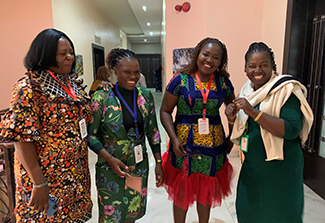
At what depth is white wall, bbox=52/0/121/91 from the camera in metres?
4.13

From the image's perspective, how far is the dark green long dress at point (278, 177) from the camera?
1179 mm

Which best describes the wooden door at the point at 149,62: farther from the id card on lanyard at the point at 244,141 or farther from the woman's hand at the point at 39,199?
the woman's hand at the point at 39,199

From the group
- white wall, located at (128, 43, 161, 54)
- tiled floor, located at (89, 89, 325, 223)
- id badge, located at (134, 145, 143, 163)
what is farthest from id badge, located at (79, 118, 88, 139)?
white wall, located at (128, 43, 161, 54)

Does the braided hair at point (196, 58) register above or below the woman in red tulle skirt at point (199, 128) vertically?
above

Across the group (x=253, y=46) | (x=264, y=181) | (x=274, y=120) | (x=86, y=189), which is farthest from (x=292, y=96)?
(x=86, y=189)

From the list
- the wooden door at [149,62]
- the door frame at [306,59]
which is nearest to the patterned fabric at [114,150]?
the door frame at [306,59]

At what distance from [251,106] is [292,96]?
224 mm

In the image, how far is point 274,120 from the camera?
1161 millimetres

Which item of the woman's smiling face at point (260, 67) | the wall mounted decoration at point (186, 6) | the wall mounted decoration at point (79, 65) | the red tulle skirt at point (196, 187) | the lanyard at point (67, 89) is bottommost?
the red tulle skirt at point (196, 187)

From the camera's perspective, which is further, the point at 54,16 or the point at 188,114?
the point at 54,16

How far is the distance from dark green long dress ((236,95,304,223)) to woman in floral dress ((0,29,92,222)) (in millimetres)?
1001

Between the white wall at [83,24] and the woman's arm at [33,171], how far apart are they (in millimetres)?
3479

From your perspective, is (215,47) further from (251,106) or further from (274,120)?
(274,120)

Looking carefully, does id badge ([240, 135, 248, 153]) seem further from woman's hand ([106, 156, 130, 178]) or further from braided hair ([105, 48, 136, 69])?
braided hair ([105, 48, 136, 69])
